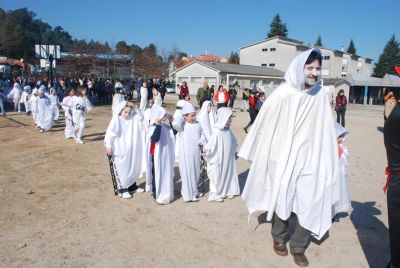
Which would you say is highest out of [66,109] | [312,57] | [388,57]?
[388,57]

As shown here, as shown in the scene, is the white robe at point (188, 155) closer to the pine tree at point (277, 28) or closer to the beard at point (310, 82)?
the beard at point (310, 82)

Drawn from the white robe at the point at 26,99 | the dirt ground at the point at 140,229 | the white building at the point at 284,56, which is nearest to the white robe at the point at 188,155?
the dirt ground at the point at 140,229

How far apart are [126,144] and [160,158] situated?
0.74 meters

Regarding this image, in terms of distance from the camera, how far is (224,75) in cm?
4441

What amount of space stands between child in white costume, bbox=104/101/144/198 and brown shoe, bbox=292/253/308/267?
330cm

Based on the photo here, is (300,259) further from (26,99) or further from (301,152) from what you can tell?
(26,99)

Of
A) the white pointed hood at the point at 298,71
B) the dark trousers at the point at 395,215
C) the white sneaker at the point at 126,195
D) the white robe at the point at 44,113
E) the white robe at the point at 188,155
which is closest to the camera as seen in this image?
the dark trousers at the point at 395,215

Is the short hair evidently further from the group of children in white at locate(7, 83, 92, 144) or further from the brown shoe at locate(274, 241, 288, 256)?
the group of children in white at locate(7, 83, 92, 144)

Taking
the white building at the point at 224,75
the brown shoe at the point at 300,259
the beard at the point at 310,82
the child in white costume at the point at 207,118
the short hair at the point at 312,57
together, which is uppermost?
the white building at the point at 224,75

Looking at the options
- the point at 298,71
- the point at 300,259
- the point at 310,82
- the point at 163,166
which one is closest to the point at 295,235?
the point at 300,259

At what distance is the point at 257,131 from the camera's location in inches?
169

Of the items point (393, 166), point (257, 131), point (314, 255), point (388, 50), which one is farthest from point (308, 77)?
point (388, 50)

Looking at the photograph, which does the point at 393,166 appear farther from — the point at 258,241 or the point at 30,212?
the point at 30,212

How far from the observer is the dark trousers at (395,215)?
3.05 metres
